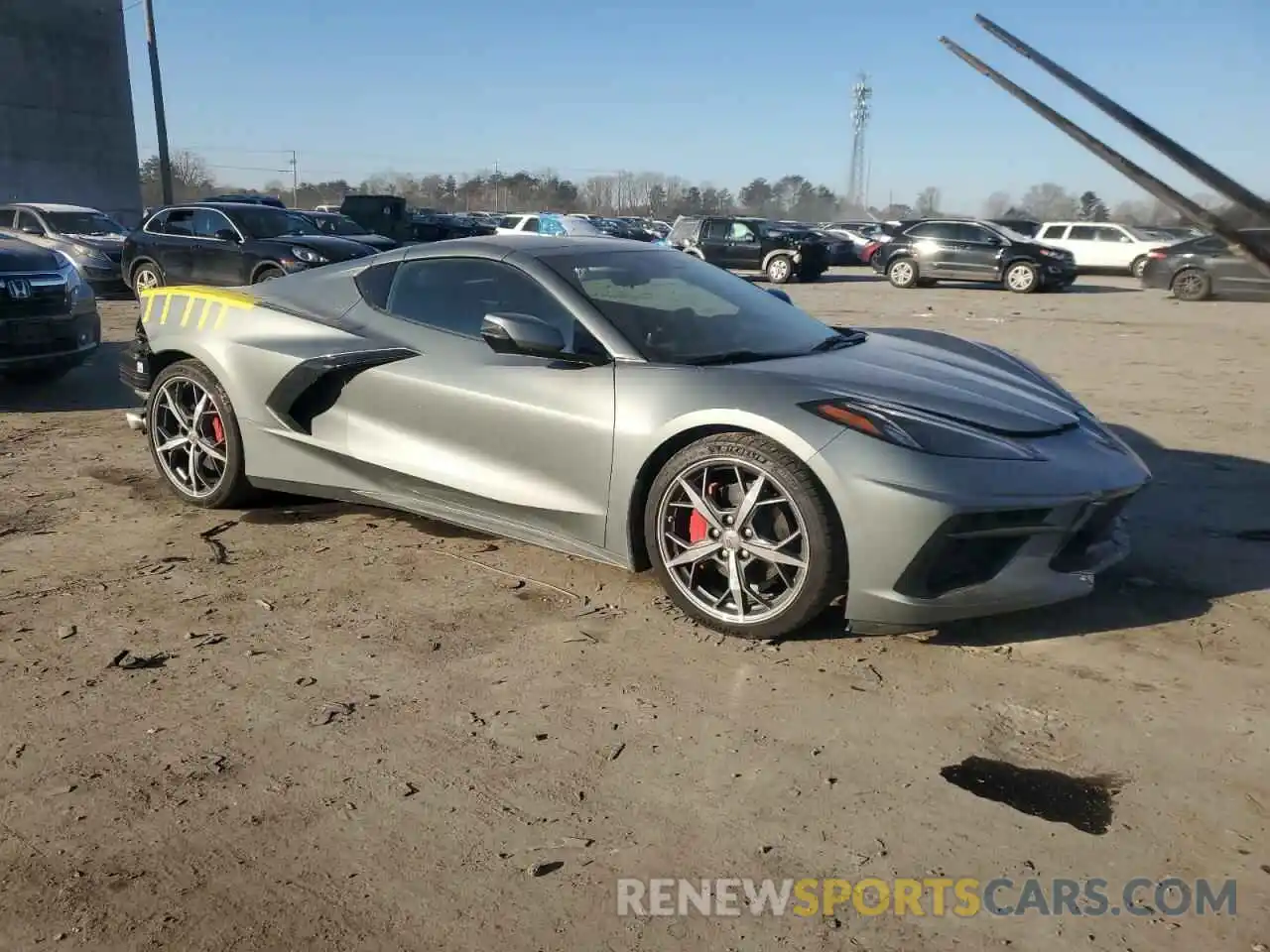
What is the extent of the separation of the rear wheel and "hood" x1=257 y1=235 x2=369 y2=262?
1315 centimetres

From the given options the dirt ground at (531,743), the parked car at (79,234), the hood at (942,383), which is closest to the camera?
the dirt ground at (531,743)

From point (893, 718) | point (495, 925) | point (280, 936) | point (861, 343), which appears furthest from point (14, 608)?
point (861, 343)

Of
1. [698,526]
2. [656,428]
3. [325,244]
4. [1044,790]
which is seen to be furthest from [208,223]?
[1044,790]

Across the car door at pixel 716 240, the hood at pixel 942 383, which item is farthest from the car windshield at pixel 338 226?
the hood at pixel 942 383

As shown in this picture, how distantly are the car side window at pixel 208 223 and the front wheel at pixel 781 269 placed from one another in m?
13.3

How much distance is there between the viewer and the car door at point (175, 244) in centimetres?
1370

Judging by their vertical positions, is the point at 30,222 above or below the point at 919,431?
below

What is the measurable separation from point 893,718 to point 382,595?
1.94 m

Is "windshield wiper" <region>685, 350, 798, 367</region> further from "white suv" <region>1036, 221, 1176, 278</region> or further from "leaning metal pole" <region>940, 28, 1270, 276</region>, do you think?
"white suv" <region>1036, 221, 1176, 278</region>

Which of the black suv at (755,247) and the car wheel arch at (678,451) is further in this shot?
the black suv at (755,247)

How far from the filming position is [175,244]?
1382cm

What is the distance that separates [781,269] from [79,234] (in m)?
14.3

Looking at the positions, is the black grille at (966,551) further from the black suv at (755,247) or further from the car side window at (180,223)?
the black suv at (755,247)

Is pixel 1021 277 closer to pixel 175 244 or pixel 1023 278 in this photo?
pixel 1023 278
